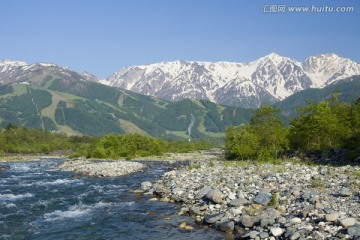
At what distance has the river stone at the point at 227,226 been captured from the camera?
22236mm

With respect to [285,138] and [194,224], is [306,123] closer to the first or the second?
[285,138]

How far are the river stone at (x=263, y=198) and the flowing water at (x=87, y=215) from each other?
4.78 metres

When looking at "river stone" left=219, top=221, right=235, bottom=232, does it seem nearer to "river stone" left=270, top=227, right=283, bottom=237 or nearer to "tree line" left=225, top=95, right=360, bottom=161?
"river stone" left=270, top=227, right=283, bottom=237

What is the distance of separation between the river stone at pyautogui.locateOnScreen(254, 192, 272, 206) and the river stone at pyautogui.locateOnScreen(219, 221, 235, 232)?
3986mm

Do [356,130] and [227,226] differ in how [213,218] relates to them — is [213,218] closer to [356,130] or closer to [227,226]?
[227,226]

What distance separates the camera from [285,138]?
7606 centimetres

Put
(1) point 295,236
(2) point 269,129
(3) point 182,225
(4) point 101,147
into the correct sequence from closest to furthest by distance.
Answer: (1) point 295,236, (3) point 182,225, (2) point 269,129, (4) point 101,147

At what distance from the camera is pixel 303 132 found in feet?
224

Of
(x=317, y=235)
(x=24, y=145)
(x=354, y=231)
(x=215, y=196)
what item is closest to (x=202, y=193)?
(x=215, y=196)

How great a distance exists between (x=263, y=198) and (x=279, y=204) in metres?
1.44

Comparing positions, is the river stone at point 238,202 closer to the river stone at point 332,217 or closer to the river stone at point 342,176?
the river stone at point 332,217

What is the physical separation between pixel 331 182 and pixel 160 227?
1428cm

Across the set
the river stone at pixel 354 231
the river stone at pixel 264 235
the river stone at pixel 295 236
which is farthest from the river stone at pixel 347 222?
the river stone at pixel 264 235

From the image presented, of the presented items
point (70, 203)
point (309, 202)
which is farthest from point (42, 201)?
point (309, 202)
